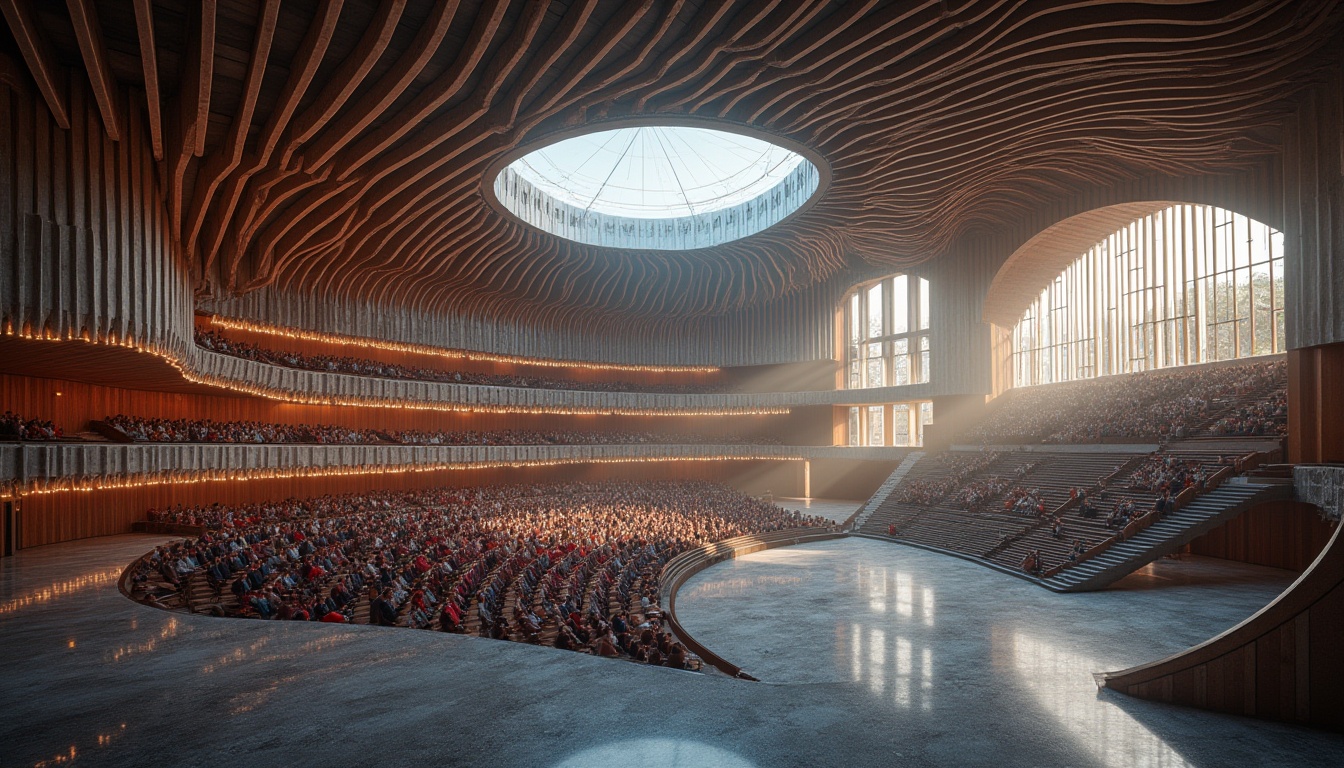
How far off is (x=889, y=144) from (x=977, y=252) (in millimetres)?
13030

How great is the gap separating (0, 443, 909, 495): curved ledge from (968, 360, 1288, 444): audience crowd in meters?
5.37

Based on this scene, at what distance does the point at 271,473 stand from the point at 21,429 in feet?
24.3

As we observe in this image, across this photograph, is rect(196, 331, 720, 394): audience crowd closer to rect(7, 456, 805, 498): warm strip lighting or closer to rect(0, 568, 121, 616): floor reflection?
rect(7, 456, 805, 498): warm strip lighting

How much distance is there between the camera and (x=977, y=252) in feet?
90.1

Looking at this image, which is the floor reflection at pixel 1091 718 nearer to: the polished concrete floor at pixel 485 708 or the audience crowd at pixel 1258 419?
the polished concrete floor at pixel 485 708

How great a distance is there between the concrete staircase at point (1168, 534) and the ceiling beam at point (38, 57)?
60.4 feet

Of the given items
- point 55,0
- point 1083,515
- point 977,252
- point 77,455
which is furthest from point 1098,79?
point 77,455

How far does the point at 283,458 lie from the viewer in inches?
758

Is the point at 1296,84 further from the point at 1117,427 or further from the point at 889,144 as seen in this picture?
the point at 1117,427

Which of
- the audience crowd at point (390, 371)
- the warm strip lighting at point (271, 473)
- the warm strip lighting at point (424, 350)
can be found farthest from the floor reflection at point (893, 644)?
the warm strip lighting at point (424, 350)

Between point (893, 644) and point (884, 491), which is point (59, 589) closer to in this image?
point (893, 644)

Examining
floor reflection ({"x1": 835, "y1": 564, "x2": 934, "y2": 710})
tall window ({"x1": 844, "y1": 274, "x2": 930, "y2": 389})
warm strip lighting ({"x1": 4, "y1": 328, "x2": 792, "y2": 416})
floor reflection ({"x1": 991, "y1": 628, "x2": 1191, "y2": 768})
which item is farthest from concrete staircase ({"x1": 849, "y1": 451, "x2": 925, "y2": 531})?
floor reflection ({"x1": 991, "y1": 628, "x2": 1191, "y2": 768})

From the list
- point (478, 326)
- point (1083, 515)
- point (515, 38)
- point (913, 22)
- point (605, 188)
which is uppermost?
point (605, 188)

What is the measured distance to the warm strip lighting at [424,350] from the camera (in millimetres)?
22141
